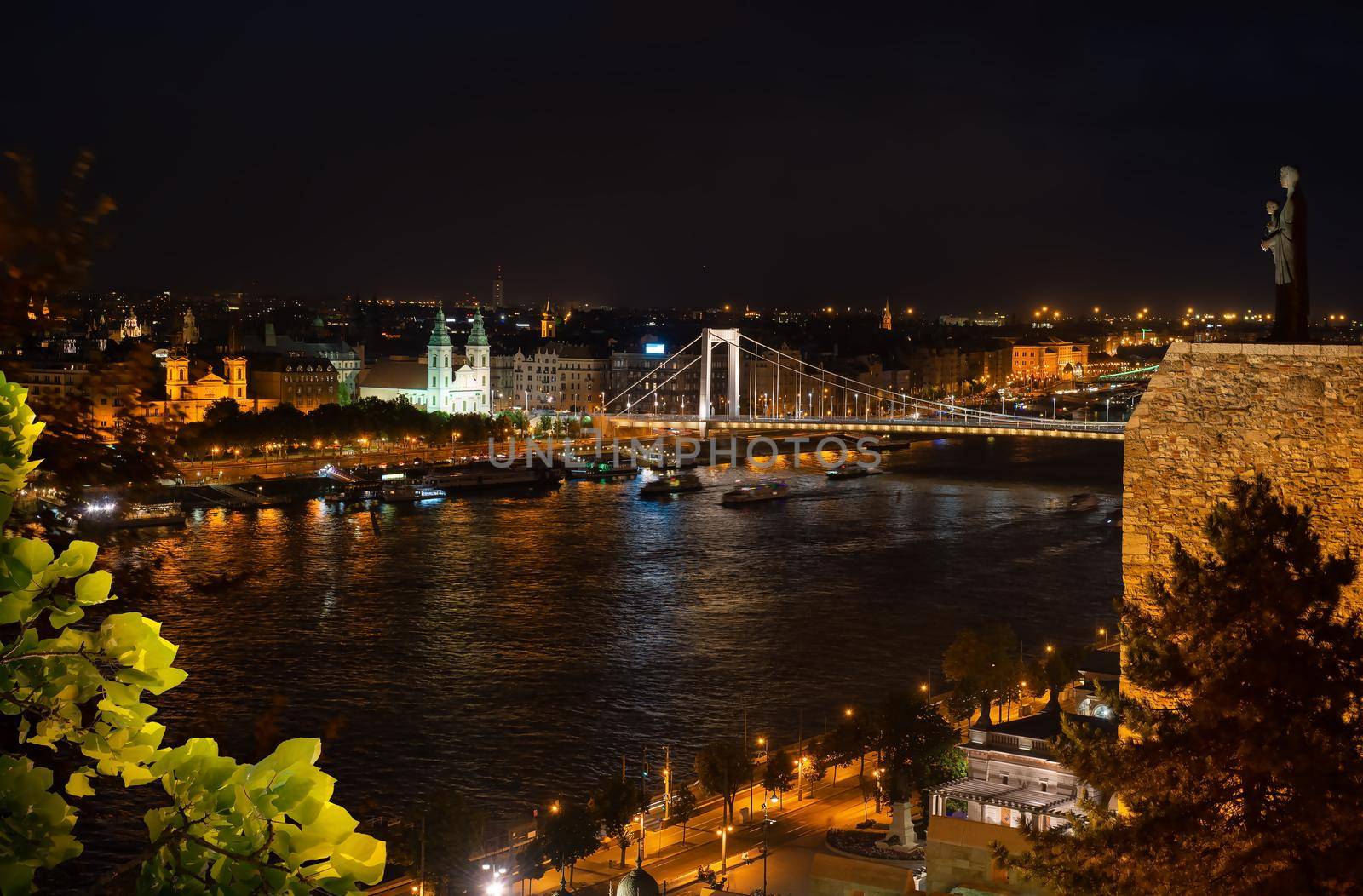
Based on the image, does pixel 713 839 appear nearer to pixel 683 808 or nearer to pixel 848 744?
pixel 683 808

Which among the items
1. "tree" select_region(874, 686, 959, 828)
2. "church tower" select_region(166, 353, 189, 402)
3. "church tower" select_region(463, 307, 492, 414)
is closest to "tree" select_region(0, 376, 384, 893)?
"church tower" select_region(166, 353, 189, 402)

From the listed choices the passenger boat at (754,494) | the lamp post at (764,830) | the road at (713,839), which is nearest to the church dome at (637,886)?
the lamp post at (764,830)

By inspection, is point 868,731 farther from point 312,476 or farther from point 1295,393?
point 312,476

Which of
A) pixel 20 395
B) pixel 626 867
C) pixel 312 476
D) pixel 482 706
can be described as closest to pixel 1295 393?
pixel 20 395

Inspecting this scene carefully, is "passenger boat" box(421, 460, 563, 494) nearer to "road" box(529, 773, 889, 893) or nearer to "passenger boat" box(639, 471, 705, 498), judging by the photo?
"passenger boat" box(639, 471, 705, 498)

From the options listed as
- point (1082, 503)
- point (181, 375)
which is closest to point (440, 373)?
point (1082, 503)

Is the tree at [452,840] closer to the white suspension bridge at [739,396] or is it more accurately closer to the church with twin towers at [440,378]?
the white suspension bridge at [739,396]
